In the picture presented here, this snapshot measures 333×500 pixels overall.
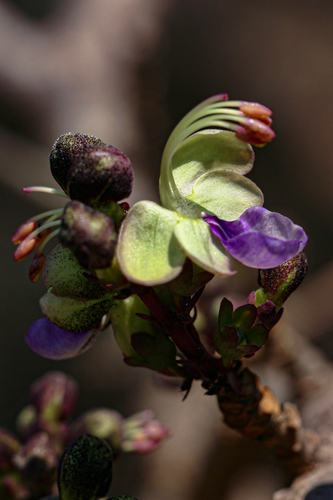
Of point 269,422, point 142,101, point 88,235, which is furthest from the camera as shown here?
point 142,101

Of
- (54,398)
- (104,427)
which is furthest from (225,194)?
(54,398)

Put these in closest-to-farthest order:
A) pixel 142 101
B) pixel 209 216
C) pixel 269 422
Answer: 1. pixel 209 216
2. pixel 269 422
3. pixel 142 101

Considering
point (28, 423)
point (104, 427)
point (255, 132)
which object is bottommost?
point (28, 423)

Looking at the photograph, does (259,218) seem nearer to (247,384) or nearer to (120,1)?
(247,384)

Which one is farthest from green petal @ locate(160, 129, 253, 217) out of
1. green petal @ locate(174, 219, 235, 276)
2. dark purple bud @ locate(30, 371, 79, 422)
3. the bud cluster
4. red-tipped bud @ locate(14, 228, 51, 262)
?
dark purple bud @ locate(30, 371, 79, 422)

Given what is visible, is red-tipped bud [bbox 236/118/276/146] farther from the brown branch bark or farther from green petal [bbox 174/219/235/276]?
the brown branch bark

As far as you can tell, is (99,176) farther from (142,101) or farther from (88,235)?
(142,101)
